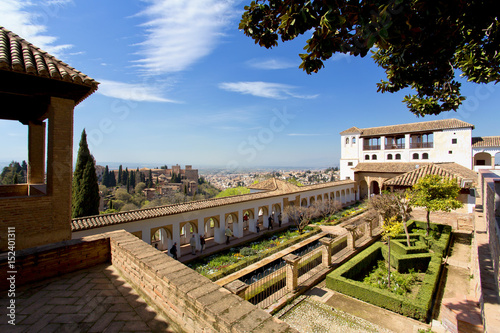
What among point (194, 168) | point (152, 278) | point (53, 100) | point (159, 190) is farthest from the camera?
point (194, 168)

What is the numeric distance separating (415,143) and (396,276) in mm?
27927

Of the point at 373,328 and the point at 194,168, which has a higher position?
the point at 194,168

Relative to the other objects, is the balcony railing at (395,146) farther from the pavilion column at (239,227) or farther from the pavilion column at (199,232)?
the pavilion column at (199,232)

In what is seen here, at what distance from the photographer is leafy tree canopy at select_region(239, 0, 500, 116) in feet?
8.32

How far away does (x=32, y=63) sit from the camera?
3.66 meters

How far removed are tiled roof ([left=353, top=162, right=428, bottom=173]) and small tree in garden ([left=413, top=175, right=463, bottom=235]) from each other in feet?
57.2

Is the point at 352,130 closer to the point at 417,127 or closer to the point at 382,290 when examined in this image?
the point at 417,127

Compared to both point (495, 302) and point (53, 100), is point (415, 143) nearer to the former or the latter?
point (495, 302)

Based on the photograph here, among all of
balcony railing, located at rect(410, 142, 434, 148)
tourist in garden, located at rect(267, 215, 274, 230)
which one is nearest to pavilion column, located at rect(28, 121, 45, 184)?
tourist in garden, located at rect(267, 215, 274, 230)

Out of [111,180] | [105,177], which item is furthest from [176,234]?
[111,180]

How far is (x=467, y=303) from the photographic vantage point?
618 centimetres

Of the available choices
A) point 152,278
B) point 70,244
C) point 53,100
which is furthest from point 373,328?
point 53,100

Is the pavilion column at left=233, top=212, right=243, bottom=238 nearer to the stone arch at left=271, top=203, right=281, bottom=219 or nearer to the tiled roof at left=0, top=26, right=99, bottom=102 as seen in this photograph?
the stone arch at left=271, top=203, right=281, bottom=219

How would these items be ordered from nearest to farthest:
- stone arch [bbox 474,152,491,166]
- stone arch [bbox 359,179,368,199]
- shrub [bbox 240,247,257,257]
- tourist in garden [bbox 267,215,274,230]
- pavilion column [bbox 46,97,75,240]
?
pavilion column [bbox 46,97,75,240]
shrub [bbox 240,247,257,257]
tourist in garden [bbox 267,215,274,230]
stone arch [bbox 474,152,491,166]
stone arch [bbox 359,179,368,199]
